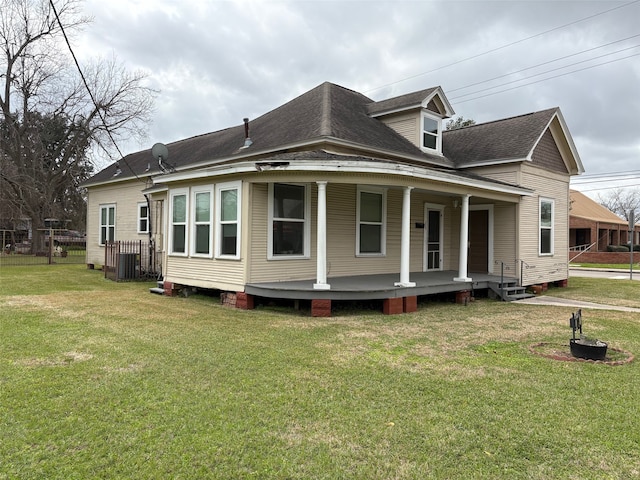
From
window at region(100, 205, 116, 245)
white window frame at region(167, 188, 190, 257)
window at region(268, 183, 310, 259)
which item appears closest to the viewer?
window at region(268, 183, 310, 259)

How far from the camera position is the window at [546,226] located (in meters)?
13.9

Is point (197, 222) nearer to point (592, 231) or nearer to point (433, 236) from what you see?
point (433, 236)

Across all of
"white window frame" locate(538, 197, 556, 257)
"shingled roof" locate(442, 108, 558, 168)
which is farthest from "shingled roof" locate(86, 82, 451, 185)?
"white window frame" locate(538, 197, 556, 257)

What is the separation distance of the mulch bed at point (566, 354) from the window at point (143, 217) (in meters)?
14.2

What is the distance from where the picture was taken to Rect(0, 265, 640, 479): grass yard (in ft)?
9.64

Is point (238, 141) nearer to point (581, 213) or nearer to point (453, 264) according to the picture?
point (453, 264)

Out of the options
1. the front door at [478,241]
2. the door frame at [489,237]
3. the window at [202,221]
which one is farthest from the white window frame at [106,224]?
the door frame at [489,237]

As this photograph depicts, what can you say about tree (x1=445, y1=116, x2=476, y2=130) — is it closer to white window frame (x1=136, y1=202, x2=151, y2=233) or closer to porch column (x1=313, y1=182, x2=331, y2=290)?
white window frame (x1=136, y1=202, x2=151, y2=233)

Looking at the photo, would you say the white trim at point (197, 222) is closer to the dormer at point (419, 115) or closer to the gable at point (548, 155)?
the dormer at point (419, 115)

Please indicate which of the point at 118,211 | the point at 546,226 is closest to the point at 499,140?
the point at 546,226

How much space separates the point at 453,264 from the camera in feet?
46.1

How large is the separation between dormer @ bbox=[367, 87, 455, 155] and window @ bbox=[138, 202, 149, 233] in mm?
9265

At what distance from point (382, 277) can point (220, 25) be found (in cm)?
860

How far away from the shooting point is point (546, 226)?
14.0 metres
